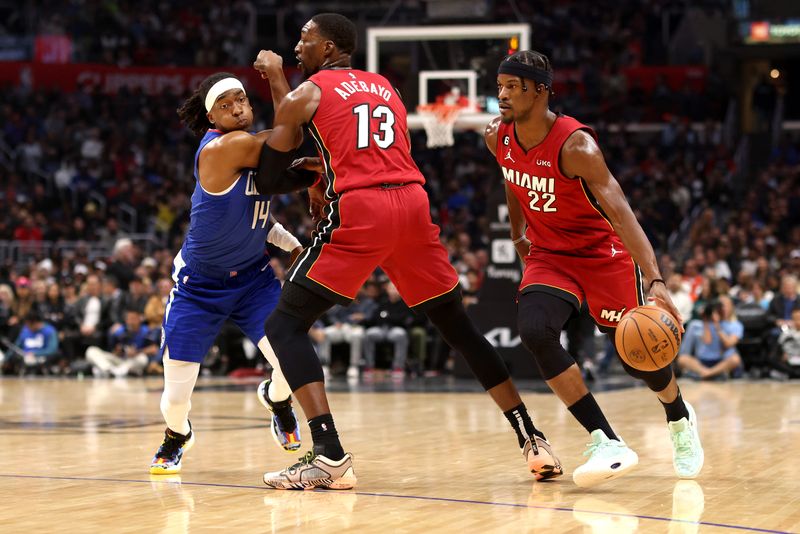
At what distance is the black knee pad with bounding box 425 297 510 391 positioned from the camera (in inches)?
237

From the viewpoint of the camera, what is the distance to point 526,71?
5.83 meters

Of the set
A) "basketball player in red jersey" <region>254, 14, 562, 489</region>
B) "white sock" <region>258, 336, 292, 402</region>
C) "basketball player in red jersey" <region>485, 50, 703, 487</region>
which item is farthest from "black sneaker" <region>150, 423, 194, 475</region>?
"basketball player in red jersey" <region>485, 50, 703, 487</region>

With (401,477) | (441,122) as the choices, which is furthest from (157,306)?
(401,477)

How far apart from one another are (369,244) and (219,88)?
135 cm

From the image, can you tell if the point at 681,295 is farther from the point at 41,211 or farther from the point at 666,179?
the point at 41,211

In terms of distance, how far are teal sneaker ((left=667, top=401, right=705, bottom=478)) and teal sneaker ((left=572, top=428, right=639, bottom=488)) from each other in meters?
0.45

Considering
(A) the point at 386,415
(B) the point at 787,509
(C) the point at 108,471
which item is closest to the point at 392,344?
(A) the point at 386,415

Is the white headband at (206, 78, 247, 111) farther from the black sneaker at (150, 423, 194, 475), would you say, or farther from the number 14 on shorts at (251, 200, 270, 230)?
the black sneaker at (150, 423, 194, 475)

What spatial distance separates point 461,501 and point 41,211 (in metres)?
19.2

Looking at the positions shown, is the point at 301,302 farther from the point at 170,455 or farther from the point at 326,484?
the point at 170,455

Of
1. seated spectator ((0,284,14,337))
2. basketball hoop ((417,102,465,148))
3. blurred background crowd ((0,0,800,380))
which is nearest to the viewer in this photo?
basketball hoop ((417,102,465,148))

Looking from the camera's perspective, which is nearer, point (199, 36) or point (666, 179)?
point (666, 179)

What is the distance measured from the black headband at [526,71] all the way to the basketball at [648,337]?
1.23m

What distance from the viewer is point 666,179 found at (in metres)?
22.7
